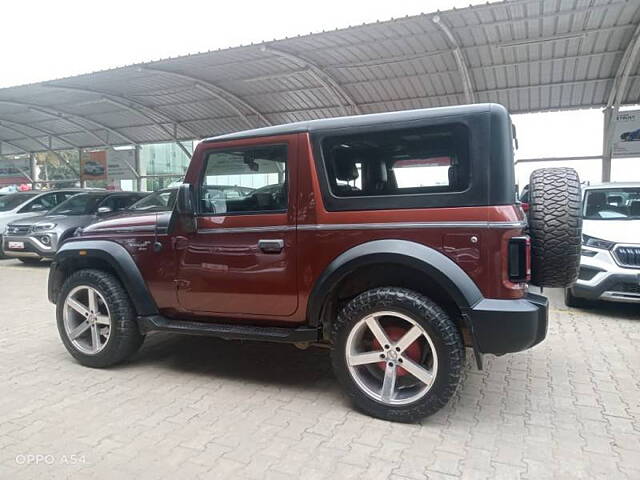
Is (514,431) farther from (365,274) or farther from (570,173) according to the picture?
(570,173)

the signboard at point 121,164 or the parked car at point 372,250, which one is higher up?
the signboard at point 121,164

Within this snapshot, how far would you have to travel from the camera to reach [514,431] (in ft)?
9.91

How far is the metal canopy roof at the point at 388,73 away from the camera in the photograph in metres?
10.7

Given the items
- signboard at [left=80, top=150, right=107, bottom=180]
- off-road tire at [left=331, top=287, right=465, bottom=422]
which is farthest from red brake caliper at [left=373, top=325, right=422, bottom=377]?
signboard at [left=80, top=150, right=107, bottom=180]

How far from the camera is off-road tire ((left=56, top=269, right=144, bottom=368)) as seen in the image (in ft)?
13.0

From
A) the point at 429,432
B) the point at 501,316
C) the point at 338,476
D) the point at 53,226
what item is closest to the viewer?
the point at 338,476

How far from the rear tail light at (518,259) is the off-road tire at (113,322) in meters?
3.05

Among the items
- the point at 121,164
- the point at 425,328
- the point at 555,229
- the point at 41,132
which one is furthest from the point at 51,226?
the point at 41,132

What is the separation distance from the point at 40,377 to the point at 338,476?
2868 millimetres

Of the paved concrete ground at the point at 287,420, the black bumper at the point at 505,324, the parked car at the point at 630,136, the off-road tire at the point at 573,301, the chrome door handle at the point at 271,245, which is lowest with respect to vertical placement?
the paved concrete ground at the point at 287,420

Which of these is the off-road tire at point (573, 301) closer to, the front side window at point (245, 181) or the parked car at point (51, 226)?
the front side window at point (245, 181)

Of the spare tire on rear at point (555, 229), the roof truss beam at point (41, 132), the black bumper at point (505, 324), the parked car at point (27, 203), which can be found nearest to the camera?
the black bumper at point (505, 324)

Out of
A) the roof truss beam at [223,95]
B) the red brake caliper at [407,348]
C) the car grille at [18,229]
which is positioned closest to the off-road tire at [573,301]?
the red brake caliper at [407,348]

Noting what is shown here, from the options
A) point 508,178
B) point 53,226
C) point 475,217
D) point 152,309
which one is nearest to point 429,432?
point 475,217
